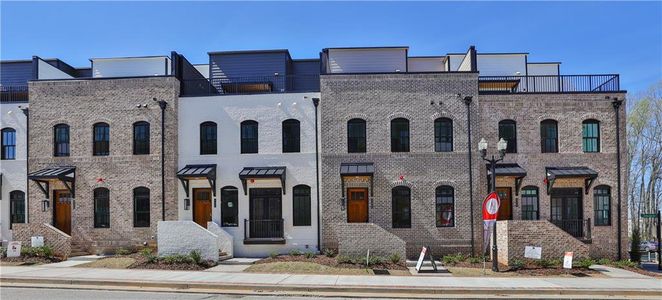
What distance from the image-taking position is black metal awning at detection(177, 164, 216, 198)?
69.8 feet

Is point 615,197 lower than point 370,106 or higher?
lower

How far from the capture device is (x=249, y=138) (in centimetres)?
2259

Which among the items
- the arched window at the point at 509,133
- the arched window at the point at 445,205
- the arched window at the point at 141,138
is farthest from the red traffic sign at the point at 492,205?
the arched window at the point at 141,138

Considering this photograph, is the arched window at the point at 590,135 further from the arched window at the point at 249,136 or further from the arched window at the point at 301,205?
the arched window at the point at 249,136

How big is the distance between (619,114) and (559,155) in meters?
3.27

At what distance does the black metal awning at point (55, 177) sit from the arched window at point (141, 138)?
3.05m

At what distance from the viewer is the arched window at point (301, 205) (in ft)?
72.1

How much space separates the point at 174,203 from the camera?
22.2m

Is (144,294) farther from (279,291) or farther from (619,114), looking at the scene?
(619,114)

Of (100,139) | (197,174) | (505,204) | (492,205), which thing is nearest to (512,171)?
(505,204)

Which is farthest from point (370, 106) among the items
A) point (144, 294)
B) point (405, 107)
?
point (144, 294)

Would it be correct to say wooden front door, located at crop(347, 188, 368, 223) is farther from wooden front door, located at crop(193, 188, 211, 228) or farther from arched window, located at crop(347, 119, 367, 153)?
wooden front door, located at crop(193, 188, 211, 228)

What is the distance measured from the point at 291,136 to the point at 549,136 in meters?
11.8

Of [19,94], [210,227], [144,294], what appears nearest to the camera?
[144,294]
